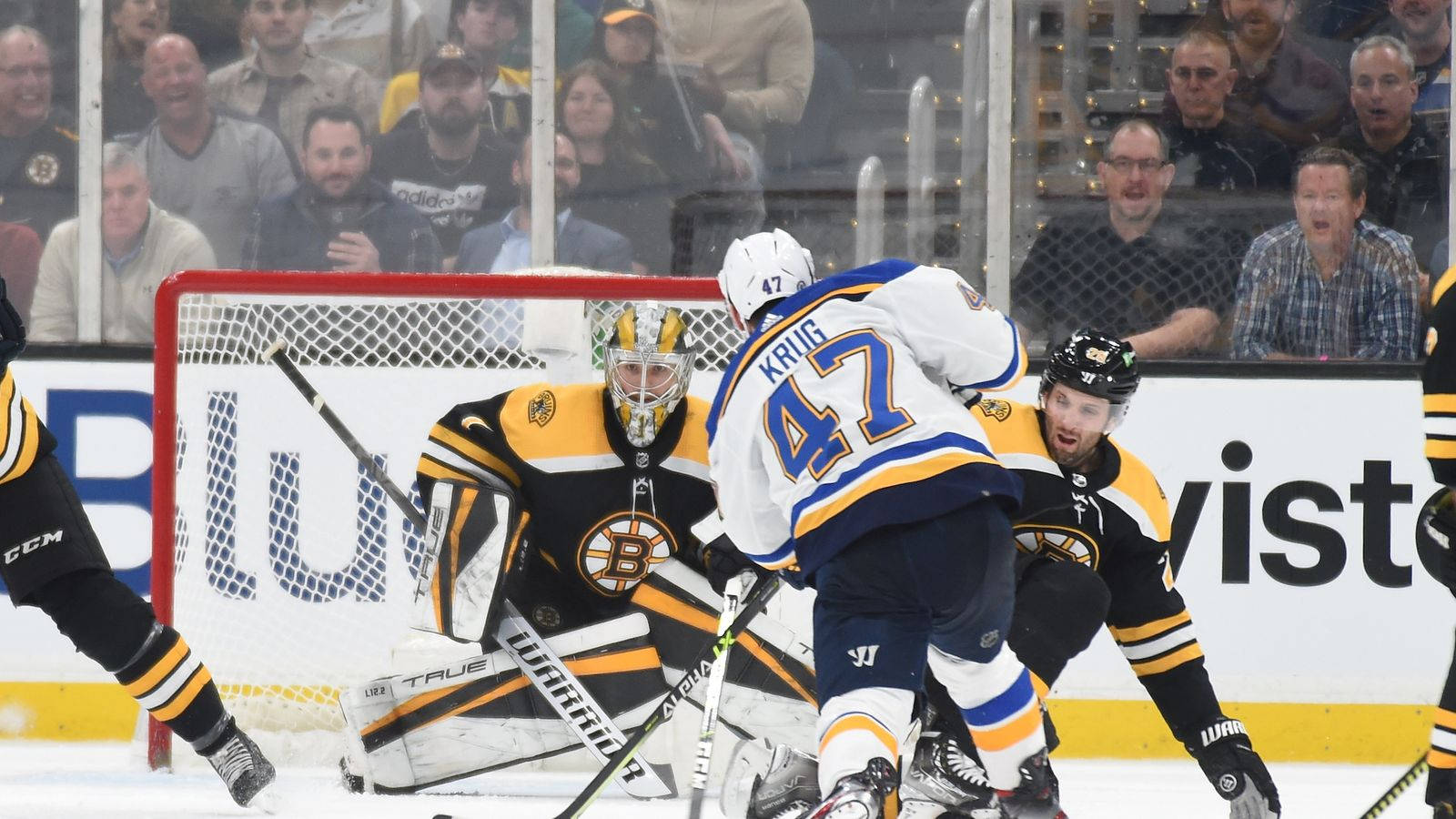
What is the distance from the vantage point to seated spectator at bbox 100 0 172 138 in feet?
13.0

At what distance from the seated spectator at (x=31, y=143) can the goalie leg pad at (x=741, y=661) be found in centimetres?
182

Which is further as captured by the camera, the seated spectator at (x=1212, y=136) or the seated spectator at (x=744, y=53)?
the seated spectator at (x=744, y=53)

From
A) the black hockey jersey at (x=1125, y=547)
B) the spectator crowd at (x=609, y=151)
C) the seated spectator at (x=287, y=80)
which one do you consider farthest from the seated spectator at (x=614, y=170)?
the black hockey jersey at (x=1125, y=547)

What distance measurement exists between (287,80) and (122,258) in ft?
1.89

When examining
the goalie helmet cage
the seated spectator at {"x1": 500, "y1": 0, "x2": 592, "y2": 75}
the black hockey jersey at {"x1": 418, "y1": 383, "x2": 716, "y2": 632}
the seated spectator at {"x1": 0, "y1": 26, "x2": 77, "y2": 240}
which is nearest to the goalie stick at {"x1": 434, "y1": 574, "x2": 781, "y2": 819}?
the black hockey jersey at {"x1": 418, "y1": 383, "x2": 716, "y2": 632}

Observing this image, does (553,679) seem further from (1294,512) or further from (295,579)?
(1294,512)

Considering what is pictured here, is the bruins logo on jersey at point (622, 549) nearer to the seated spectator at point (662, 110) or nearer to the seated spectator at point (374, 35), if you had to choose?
the seated spectator at point (662, 110)

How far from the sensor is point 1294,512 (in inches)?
143

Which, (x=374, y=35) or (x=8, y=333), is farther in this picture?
(x=374, y=35)

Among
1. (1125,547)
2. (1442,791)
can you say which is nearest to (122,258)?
(1125,547)

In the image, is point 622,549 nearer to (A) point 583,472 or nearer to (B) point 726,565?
(A) point 583,472

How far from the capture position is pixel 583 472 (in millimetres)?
3164

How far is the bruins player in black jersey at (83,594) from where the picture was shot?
2.74 meters

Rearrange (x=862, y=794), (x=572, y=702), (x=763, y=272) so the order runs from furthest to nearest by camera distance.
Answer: (x=572, y=702), (x=763, y=272), (x=862, y=794)
